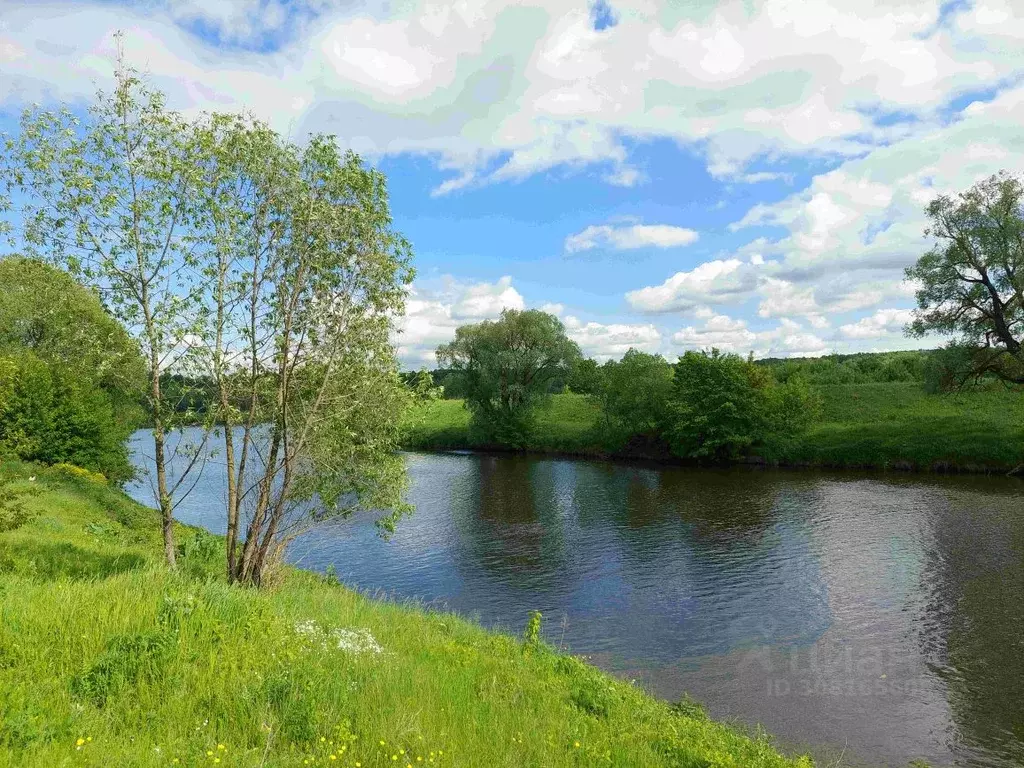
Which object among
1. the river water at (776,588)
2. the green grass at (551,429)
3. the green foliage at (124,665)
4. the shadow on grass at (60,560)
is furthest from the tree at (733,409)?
the green foliage at (124,665)

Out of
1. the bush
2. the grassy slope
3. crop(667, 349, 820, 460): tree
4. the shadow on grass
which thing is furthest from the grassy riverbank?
the grassy slope

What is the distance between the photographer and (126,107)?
12.4 metres

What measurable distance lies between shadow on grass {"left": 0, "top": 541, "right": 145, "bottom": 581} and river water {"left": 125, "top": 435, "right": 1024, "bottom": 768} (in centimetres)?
843

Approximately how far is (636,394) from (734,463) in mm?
10672

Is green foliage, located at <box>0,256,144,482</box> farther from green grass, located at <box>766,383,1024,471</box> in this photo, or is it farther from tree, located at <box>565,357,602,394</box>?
green grass, located at <box>766,383,1024,471</box>

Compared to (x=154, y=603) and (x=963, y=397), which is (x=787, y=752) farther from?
(x=963, y=397)

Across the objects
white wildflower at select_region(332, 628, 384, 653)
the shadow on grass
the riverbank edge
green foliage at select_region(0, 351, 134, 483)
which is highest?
green foliage at select_region(0, 351, 134, 483)

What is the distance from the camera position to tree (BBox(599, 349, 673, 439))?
182 ft

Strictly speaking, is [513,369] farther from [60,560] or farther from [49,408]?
[60,560]

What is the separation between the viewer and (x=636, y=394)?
56.3m

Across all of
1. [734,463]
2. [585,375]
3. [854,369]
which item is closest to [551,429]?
[585,375]

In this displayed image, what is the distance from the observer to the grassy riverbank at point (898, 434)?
40.2 m

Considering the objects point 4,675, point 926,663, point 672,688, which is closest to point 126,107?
point 4,675

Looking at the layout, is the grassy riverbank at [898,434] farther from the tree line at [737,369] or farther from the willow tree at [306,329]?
the willow tree at [306,329]
